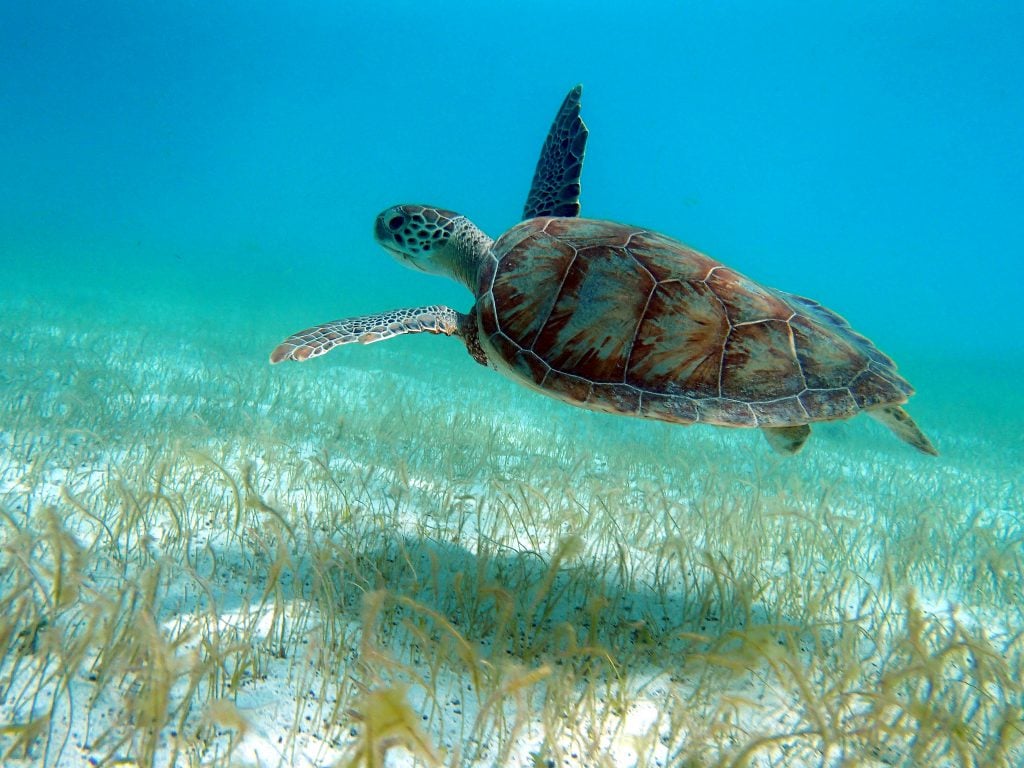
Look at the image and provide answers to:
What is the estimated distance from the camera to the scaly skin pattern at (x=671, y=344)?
9.95 ft

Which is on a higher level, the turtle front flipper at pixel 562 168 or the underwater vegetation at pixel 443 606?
the turtle front flipper at pixel 562 168

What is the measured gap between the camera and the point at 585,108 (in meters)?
127

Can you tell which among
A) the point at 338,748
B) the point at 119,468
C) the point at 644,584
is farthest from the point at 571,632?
the point at 119,468

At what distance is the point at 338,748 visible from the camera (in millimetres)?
1589

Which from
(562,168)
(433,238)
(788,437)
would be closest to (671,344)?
(788,437)

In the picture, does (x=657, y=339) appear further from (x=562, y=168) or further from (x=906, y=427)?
(x=562, y=168)

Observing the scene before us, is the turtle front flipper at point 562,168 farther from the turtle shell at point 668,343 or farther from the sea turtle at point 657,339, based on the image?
the turtle shell at point 668,343

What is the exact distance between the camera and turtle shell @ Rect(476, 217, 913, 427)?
9.95 feet

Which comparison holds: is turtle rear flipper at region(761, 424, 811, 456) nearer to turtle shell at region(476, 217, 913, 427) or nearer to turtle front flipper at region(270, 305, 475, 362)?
turtle shell at region(476, 217, 913, 427)

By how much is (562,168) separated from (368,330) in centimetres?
354

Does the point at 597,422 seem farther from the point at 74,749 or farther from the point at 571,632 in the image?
the point at 74,749

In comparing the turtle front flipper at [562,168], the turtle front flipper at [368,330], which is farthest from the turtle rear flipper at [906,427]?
the turtle front flipper at [562,168]

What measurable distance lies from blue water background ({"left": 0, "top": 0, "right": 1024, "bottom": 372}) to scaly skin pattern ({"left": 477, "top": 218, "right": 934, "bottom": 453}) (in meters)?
34.3

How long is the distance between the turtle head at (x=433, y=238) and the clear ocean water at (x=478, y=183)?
2.06m
